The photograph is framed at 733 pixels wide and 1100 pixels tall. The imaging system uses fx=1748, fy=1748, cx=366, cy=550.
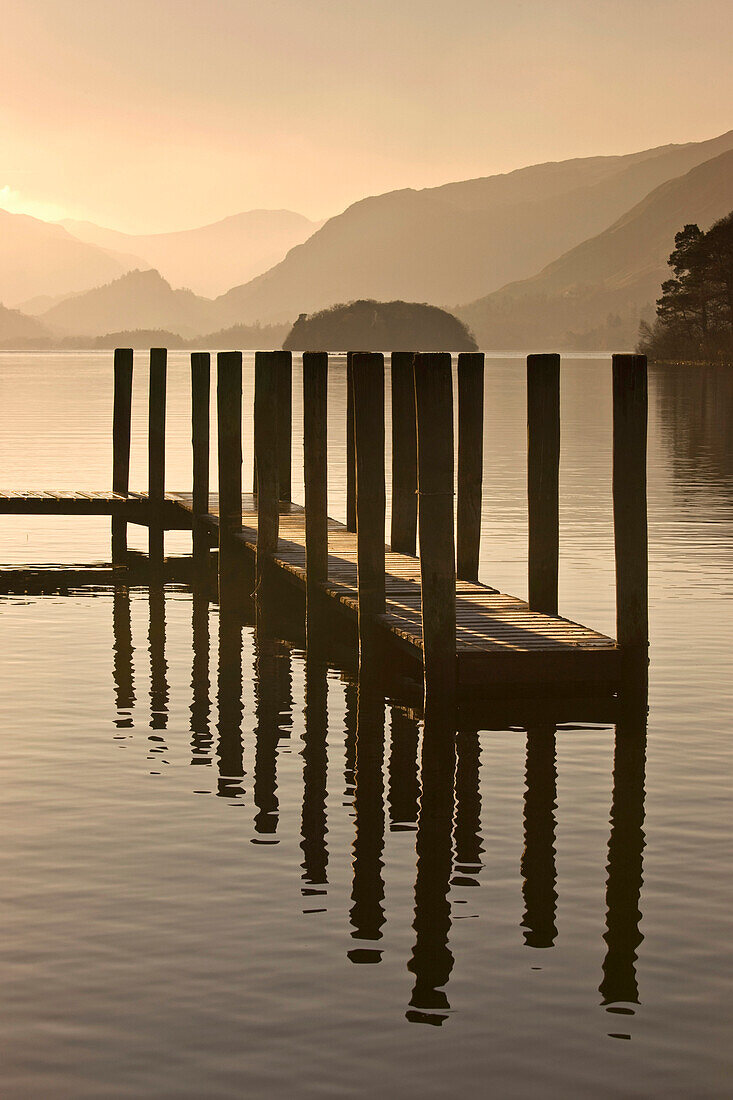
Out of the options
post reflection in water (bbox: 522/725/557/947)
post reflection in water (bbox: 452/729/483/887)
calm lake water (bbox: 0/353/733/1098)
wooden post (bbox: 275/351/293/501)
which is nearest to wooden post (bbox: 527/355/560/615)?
calm lake water (bbox: 0/353/733/1098)

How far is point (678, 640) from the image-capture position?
21.1m

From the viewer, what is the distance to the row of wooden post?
15.5 m

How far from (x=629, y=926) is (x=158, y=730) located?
6.79 m

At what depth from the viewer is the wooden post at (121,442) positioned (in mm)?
31797

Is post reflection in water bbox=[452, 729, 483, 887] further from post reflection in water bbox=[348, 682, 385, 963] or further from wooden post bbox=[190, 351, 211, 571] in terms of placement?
wooden post bbox=[190, 351, 211, 571]

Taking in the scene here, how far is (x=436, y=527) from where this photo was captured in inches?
612

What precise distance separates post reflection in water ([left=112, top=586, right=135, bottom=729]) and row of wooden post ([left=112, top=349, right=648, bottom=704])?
174cm

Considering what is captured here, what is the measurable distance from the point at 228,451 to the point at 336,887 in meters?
14.6

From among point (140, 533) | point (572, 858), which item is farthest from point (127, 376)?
point (572, 858)

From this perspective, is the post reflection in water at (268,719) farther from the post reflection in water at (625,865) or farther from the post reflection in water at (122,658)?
the post reflection in water at (625,865)

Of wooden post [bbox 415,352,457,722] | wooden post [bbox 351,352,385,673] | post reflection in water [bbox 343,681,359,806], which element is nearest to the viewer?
post reflection in water [bbox 343,681,359,806]

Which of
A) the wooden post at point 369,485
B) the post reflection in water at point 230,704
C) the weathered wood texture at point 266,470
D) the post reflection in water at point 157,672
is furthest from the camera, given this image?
the weathered wood texture at point 266,470

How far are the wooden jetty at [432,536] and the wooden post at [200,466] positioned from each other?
175 cm

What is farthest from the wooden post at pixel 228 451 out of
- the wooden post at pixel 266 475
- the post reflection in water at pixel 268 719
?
the post reflection in water at pixel 268 719
